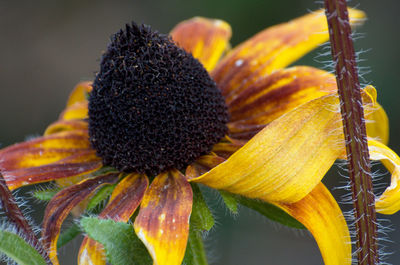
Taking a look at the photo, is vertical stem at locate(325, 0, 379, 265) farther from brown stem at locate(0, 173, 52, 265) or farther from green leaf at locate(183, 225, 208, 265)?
brown stem at locate(0, 173, 52, 265)

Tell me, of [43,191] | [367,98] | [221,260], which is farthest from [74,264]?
[367,98]

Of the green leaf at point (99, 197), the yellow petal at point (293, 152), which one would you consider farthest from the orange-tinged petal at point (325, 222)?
the green leaf at point (99, 197)

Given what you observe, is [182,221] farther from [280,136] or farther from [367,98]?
[367,98]

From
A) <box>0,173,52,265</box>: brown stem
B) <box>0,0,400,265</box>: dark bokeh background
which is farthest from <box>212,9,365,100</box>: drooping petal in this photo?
<box>0,0,400,265</box>: dark bokeh background

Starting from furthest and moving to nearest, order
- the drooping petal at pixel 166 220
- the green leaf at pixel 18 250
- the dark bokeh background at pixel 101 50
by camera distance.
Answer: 1. the dark bokeh background at pixel 101 50
2. the drooping petal at pixel 166 220
3. the green leaf at pixel 18 250

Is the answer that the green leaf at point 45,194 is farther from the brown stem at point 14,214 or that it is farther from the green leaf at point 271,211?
the green leaf at point 271,211

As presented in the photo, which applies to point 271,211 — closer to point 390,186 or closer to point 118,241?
point 390,186

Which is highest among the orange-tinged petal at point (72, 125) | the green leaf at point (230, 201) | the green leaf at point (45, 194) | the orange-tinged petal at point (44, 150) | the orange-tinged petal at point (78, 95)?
the orange-tinged petal at point (78, 95)
